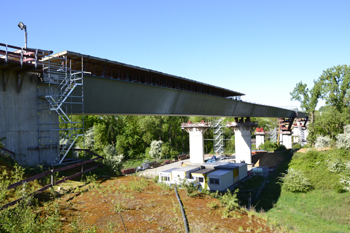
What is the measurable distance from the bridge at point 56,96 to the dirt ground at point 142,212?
3.52 meters

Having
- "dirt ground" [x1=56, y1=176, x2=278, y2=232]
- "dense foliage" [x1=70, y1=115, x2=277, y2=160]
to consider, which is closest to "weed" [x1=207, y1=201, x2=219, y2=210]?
"dirt ground" [x1=56, y1=176, x2=278, y2=232]

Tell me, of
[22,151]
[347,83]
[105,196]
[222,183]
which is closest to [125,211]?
[105,196]

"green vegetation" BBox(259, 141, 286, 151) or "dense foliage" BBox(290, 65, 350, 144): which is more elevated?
"dense foliage" BBox(290, 65, 350, 144)

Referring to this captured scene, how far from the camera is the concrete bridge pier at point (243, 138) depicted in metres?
39.8

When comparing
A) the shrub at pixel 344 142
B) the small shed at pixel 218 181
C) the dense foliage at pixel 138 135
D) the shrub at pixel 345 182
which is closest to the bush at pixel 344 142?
the shrub at pixel 344 142

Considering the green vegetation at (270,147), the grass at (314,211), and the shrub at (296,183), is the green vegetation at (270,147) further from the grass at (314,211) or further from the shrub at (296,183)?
the grass at (314,211)

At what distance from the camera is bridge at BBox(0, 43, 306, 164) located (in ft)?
37.8

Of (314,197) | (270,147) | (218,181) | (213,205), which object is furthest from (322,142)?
(213,205)

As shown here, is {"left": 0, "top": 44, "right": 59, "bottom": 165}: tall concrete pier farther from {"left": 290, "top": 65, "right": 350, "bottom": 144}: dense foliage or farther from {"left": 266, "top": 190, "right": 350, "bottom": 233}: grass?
{"left": 290, "top": 65, "right": 350, "bottom": 144}: dense foliage

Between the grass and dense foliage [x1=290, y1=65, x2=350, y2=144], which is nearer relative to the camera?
the grass

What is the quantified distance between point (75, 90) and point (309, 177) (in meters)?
24.1

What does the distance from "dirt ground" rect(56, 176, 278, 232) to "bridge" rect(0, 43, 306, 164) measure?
11.6 feet

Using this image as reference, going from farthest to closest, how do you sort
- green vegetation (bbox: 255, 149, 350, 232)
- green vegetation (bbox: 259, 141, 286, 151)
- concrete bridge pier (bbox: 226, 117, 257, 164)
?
green vegetation (bbox: 259, 141, 286, 151) → concrete bridge pier (bbox: 226, 117, 257, 164) → green vegetation (bbox: 255, 149, 350, 232)

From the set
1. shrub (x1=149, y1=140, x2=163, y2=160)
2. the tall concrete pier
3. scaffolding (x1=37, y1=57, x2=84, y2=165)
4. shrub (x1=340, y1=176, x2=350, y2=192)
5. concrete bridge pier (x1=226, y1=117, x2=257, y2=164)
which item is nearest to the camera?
the tall concrete pier
